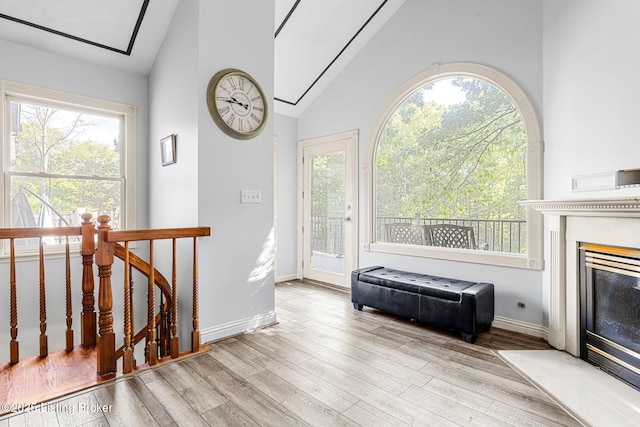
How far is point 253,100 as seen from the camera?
288 centimetres

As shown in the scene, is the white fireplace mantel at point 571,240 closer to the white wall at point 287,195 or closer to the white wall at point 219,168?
the white wall at point 219,168

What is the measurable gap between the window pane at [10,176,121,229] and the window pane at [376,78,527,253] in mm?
2969

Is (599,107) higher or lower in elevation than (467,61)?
lower

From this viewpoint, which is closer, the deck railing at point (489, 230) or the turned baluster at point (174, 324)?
the turned baluster at point (174, 324)

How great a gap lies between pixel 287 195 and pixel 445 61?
104 inches

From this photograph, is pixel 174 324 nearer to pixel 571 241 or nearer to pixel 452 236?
pixel 452 236

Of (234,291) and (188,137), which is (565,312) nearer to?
(234,291)

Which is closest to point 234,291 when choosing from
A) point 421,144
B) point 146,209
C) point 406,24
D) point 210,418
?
point 210,418

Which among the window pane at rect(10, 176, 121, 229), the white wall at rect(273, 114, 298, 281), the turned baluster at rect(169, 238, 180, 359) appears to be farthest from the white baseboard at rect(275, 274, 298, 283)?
the turned baluster at rect(169, 238, 180, 359)

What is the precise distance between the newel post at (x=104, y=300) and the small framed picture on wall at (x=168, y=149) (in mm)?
1012

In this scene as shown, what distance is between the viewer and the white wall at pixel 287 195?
468cm

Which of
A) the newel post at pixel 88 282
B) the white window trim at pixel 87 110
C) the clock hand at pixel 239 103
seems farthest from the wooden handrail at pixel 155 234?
the white window trim at pixel 87 110

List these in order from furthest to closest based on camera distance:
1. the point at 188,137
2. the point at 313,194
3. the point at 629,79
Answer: the point at 313,194
the point at 188,137
the point at 629,79

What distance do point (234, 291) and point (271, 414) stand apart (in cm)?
126
